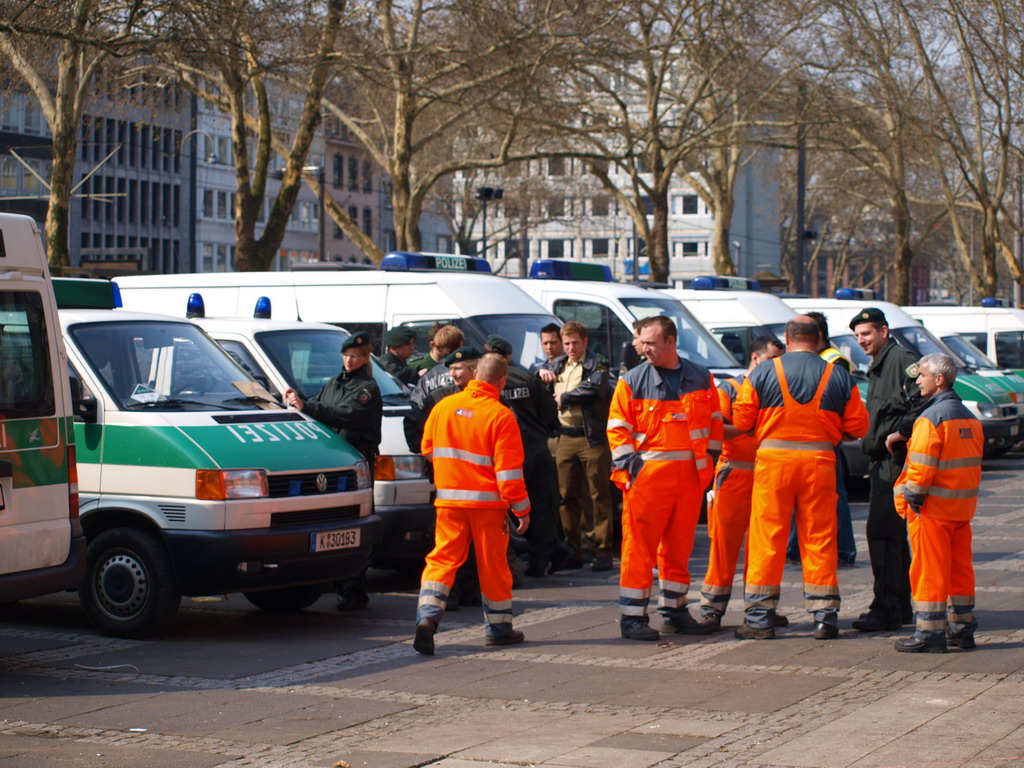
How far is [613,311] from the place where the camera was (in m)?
16.4

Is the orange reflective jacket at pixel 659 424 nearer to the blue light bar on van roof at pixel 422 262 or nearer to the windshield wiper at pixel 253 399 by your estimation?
the windshield wiper at pixel 253 399

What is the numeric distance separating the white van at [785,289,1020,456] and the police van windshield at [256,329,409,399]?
10522 mm

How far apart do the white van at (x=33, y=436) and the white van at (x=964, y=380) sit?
46.9 ft

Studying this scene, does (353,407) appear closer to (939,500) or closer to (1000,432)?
(939,500)

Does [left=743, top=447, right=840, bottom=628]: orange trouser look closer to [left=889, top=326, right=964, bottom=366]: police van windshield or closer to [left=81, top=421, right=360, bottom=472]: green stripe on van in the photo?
[left=81, top=421, right=360, bottom=472]: green stripe on van

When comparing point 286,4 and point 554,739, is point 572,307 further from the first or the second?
point 554,739

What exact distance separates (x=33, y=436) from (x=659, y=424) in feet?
11.6

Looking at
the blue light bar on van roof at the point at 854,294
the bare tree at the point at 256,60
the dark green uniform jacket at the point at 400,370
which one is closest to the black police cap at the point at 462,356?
the dark green uniform jacket at the point at 400,370

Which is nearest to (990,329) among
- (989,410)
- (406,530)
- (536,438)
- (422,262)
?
(989,410)

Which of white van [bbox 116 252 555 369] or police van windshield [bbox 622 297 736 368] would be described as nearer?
white van [bbox 116 252 555 369]

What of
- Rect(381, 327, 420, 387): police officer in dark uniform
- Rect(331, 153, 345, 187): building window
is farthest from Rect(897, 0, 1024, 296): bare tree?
Rect(331, 153, 345, 187): building window

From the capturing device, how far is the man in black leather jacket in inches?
486

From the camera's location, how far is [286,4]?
2089 cm

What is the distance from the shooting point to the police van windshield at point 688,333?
16.5 meters
